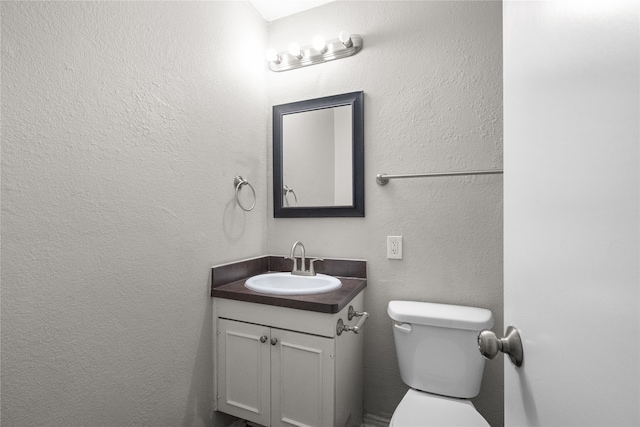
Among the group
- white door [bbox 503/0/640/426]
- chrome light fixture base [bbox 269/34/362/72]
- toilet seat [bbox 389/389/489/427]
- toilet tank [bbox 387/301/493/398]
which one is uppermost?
chrome light fixture base [bbox 269/34/362/72]

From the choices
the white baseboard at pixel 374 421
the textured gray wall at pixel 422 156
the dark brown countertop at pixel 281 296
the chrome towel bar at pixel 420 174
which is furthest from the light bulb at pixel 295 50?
the white baseboard at pixel 374 421

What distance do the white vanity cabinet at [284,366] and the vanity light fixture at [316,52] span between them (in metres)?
1.38

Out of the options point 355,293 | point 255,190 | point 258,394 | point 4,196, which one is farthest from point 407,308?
point 4,196

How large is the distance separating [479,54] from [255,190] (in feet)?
4.57

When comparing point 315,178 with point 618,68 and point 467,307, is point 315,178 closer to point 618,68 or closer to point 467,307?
point 467,307

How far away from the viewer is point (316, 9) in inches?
68.7

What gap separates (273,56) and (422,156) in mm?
1067

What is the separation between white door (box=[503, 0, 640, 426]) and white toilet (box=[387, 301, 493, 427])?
0.83 metres

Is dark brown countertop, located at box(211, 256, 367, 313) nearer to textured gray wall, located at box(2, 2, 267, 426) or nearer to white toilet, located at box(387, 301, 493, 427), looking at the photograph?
textured gray wall, located at box(2, 2, 267, 426)

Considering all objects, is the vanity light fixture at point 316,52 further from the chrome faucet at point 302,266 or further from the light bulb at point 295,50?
the chrome faucet at point 302,266

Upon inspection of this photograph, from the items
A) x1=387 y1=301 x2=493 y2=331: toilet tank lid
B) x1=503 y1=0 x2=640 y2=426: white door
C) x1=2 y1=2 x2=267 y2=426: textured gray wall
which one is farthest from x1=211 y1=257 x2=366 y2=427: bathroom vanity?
x1=503 y1=0 x2=640 y2=426: white door

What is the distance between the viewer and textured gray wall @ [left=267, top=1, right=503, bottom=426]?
1417 millimetres

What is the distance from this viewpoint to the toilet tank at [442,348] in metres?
1.25

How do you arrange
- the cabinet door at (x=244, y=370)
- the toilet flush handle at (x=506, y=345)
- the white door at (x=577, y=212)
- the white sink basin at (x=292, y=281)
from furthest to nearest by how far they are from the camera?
the white sink basin at (x=292, y=281) < the cabinet door at (x=244, y=370) < the toilet flush handle at (x=506, y=345) < the white door at (x=577, y=212)
